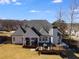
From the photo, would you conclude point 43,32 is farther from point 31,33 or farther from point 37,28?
point 31,33

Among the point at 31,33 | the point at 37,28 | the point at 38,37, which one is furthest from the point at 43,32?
the point at 31,33

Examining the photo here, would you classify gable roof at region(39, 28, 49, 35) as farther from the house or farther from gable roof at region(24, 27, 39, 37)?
gable roof at region(24, 27, 39, 37)

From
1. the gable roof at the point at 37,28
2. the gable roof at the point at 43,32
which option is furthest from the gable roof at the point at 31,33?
the gable roof at the point at 43,32

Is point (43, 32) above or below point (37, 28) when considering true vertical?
below

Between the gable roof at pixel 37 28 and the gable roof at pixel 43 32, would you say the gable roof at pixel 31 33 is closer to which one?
the gable roof at pixel 37 28

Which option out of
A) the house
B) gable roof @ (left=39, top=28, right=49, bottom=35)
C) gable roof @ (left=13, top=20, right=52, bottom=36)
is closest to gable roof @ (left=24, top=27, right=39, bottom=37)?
the house

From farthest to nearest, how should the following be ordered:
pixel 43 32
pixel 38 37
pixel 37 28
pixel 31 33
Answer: pixel 37 28 → pixel 43 32 → pixel 31 33 → pixel 38 37

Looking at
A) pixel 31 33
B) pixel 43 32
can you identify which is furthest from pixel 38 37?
pixel 43 32

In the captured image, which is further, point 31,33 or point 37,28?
point 37,28

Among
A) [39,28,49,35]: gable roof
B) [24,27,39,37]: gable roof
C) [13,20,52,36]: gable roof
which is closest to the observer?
[24,27,39,37]: gable roof

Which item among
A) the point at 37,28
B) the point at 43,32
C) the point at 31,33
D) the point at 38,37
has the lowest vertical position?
the point at 38,37

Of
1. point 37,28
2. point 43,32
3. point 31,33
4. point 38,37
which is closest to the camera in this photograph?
point 38,37

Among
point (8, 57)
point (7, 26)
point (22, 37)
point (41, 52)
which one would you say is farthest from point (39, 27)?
point (7, 26)

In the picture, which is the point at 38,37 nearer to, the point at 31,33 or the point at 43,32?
the point at 31,33
